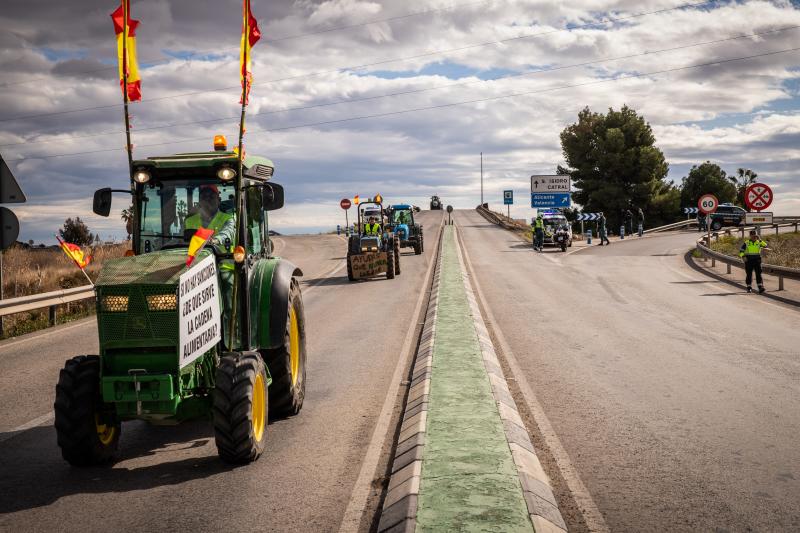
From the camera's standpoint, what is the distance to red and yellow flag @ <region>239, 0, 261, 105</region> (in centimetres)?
730

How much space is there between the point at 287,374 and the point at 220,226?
1.74 metres

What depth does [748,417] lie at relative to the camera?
292 inches

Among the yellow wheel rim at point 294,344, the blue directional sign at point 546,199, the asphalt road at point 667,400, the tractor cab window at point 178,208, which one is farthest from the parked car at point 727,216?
the tractor cab window at point 178,208

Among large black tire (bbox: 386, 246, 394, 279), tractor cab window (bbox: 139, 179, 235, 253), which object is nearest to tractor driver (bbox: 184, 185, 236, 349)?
tractor cab window (bbox: 139, 179, 235, 253)

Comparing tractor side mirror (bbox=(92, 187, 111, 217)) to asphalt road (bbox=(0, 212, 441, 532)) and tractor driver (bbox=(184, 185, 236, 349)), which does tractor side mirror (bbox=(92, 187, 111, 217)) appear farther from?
asphalt road (bbox=(0, 212, 441, 532))

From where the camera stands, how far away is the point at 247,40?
7.43 meters

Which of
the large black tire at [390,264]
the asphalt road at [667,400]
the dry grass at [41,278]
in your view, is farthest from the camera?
the large black tire at [390,264]

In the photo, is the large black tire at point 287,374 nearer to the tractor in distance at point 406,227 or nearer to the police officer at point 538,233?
the tractor in distance at point 406,227

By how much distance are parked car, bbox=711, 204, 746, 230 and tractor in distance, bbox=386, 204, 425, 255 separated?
96.2 feet

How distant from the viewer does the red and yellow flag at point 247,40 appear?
730 cm

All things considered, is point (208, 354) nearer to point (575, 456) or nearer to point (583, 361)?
point (575, 456)

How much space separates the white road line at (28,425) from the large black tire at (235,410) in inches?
113

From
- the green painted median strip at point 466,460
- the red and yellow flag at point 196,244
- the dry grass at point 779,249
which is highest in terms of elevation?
A: the red and yellow flag at point 196,244

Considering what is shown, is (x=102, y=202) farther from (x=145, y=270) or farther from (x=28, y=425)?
(x=28, y=425)
